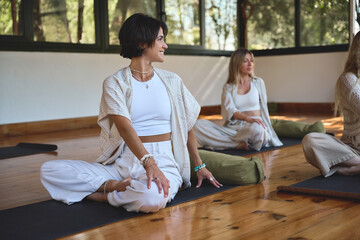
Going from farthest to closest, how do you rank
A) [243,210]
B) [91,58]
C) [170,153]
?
[91,58], [170,153], [243,210]

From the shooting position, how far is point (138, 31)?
2.18 m

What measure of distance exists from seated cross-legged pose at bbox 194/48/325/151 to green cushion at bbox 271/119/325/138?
1.41ft

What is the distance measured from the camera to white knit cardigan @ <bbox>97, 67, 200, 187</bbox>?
2.17 metres

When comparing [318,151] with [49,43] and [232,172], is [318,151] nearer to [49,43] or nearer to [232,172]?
[232,172]

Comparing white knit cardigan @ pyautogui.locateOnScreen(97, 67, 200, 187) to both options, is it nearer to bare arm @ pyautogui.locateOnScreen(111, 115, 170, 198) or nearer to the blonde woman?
bare arm @ pyautogui.locateOnScreen(111, 115, 170, 198)

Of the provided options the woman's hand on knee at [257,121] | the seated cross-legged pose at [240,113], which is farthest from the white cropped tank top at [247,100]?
the woman's hand on knee at [257,121]

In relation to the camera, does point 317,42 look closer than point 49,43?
No

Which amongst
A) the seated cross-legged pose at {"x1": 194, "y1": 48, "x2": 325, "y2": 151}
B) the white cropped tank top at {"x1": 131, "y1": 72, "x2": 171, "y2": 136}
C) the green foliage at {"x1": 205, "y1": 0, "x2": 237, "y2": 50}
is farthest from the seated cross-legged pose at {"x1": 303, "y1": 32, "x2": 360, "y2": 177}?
the green foliage at {"x1": 205, "y1": 0, "x2": 237, "y2": 50}

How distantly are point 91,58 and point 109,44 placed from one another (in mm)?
356

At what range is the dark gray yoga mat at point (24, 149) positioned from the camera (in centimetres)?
382

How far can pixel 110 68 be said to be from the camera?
6219 millimetres

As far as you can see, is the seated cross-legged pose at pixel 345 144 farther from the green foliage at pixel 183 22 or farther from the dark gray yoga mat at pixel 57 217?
the green foliage at pixel 183 22

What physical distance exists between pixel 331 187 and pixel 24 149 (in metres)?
2.77

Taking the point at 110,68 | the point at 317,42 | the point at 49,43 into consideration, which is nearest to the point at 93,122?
the point at 110,68
